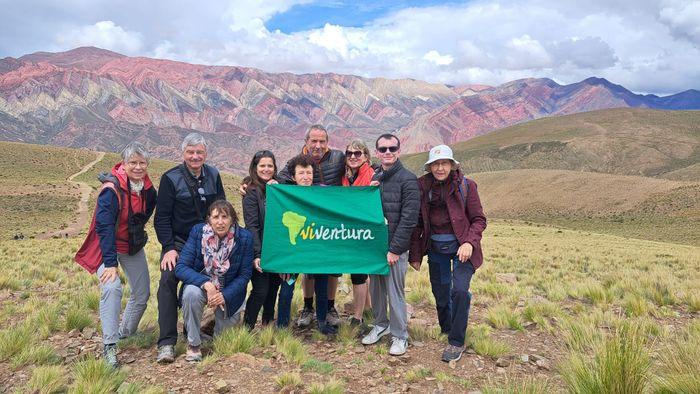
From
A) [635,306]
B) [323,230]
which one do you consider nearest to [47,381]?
[323,230]

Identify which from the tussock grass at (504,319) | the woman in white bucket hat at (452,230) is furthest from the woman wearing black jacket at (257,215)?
the tussock grass at (504,319)

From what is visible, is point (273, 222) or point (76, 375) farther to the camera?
point (273, 222)

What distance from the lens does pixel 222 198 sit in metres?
5.83

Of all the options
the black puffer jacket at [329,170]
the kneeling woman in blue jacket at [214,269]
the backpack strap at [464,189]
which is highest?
the black puffer jacket at [329,170]

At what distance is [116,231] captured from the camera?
530cm

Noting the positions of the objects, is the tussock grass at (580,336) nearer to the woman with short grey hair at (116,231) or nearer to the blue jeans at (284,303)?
the blue jeans at (284,303)

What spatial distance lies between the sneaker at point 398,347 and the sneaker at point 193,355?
2.32 metres

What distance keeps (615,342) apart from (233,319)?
14.2 feet

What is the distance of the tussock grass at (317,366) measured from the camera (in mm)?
4945

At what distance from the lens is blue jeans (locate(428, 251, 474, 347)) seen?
17.6 feet

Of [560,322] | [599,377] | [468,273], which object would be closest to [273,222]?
[468,273]

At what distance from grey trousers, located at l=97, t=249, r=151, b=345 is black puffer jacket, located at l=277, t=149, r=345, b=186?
219 centimetres

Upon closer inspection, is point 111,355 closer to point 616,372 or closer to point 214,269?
point 214,269

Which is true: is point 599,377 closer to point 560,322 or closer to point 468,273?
point 468,273
